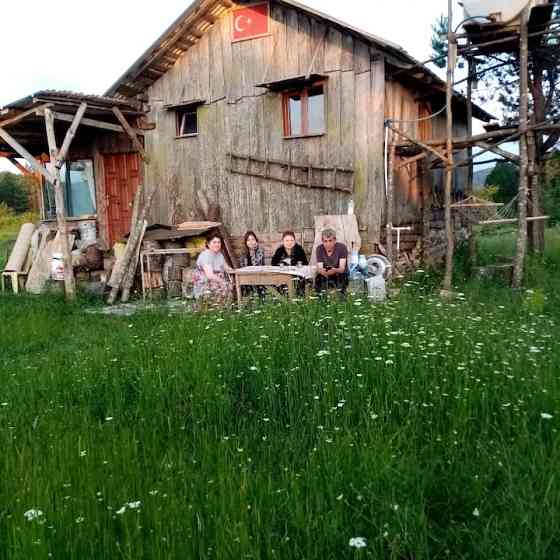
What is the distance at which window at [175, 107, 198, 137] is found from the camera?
1203cm

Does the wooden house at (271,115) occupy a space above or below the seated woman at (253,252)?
above

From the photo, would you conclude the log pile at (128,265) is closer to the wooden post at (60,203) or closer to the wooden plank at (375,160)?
the wooden post at (60,203)

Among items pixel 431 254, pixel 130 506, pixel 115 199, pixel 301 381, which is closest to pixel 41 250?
pixel 115 199

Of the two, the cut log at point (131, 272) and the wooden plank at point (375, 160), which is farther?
the cut log at point (131, 272)

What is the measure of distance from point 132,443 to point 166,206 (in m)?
9.83

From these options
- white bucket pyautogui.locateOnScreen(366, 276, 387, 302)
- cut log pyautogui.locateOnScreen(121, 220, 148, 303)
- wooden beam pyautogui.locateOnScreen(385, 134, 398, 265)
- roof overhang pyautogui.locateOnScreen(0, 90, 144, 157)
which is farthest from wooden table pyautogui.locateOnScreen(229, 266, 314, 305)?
roof overhang pyautogui.locateOnScreen(0, 90, 144, 157)

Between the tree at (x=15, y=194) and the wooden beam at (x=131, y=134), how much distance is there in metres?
36.5

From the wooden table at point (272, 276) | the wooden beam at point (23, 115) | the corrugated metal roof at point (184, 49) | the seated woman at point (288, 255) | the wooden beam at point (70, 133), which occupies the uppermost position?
the corrugated metal roof at point (184, 49)

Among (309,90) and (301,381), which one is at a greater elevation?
(309,90)

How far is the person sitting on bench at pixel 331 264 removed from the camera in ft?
26.2

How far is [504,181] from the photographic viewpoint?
25.5 m

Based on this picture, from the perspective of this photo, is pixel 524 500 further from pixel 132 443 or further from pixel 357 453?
pixel 132 443

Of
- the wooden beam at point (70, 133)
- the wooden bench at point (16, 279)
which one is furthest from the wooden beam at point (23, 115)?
the wooden bench at point (16, 279)

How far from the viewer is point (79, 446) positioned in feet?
9.63
